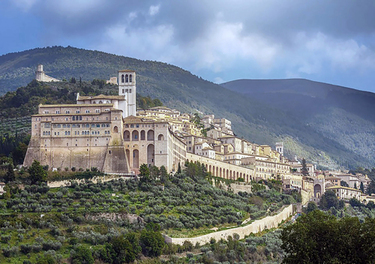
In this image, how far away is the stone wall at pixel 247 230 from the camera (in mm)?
75875

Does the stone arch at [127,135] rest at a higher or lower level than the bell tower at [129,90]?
lower

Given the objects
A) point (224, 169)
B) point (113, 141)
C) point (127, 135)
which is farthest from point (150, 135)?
point (224, 169)

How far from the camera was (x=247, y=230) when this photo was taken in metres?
84.6

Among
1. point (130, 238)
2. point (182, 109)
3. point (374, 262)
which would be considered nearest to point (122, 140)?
point (130, 238)

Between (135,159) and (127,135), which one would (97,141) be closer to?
(127,135)

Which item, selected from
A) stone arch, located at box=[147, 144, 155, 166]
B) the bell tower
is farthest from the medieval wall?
stone arch, located at box=[147, 144, 155, 166]

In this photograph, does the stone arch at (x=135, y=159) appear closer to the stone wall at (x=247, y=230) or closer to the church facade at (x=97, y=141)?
the church facade at (x=97, y=141)

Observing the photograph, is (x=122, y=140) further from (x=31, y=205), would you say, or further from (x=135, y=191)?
(x=31, y=205)

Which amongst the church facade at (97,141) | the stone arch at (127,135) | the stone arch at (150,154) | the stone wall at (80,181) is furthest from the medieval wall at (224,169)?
the stone wall at (80,181)

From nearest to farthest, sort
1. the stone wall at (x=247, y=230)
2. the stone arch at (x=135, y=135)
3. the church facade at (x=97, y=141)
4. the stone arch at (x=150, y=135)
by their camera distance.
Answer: the stone wall at (x=247, y=230)
the church facade at (x=97, y=141)
the stone arch at (x=135, y=135)
the stone arch at (x=150, y=135)

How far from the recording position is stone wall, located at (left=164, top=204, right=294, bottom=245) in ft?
249

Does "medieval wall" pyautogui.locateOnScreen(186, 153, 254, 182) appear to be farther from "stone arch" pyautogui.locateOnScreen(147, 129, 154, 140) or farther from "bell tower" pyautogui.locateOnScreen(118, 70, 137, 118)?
"stone arch" pyautogui.locateOnScreen(147, 129, 154, 140)

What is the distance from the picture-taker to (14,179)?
82.7 metres

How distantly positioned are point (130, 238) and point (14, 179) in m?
17.8
